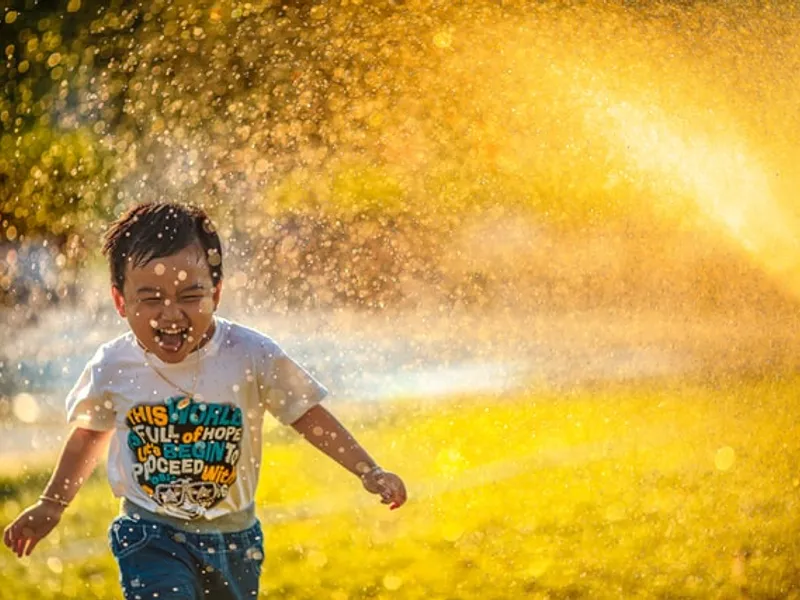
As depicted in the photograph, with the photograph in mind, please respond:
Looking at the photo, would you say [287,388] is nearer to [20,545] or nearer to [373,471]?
[373,471]

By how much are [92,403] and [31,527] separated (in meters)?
0.29

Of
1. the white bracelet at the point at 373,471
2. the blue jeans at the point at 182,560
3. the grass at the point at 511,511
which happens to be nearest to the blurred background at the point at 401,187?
the grass at the point at 511,511

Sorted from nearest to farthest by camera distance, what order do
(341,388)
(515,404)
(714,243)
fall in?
(341,388), (515,404), (714,243)

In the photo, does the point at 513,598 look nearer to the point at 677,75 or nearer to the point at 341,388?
the point at 341,388

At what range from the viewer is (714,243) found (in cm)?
347

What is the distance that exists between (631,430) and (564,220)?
1.67 feet

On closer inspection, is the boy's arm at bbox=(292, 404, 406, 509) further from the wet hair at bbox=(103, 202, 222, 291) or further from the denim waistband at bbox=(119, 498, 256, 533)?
the wet hair at bbox=(103, 202, 222, 291)

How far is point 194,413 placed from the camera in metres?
2.58

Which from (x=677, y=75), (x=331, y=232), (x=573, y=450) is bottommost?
(x=573, y=450)

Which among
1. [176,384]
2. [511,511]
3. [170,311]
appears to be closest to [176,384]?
[176,384]

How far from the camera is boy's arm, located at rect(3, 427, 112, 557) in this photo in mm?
2750

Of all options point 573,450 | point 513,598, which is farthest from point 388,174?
A: point 513,598

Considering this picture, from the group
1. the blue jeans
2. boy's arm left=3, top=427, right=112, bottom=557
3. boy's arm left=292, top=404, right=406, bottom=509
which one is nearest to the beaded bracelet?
boy's arm left=3, top=427, right=112, bottom=557

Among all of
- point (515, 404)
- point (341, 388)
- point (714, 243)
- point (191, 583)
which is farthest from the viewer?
point (714, 243)
